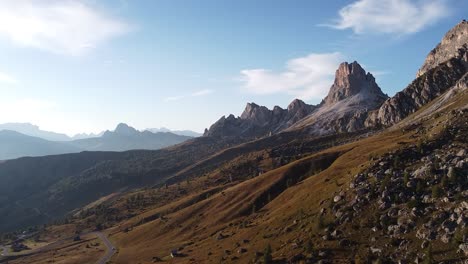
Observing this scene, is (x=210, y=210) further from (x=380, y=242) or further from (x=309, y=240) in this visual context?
(x=380, y=242)

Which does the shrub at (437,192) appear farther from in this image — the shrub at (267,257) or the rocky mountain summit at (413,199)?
the shrub at (267,257)

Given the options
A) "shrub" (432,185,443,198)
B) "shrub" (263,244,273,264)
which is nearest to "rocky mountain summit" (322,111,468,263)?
"shrub" (432,185,443,198)

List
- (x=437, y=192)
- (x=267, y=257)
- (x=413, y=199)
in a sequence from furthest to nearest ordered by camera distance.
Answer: (x=267, y=257) < (x=413, y=199) < (x=437, y=192)

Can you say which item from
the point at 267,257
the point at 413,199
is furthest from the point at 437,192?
the point at 267,257

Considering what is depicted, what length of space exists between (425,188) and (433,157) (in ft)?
57.0

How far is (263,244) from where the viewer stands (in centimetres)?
11800

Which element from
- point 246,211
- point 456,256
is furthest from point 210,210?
point 456,256

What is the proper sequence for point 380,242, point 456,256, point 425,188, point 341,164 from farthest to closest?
1. point 341,164
2. point 425,188
3. point 380,242
4. point 456,256

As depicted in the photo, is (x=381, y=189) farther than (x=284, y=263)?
Yes

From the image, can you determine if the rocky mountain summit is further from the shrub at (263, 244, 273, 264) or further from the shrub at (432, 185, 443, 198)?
the shrub at (263, 244, 273, 264)

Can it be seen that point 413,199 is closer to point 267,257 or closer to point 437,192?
point 437,192

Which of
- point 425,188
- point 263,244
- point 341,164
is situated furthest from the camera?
point 341,164

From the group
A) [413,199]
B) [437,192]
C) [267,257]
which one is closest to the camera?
[437,192]

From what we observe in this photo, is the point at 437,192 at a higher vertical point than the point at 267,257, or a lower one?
higher
